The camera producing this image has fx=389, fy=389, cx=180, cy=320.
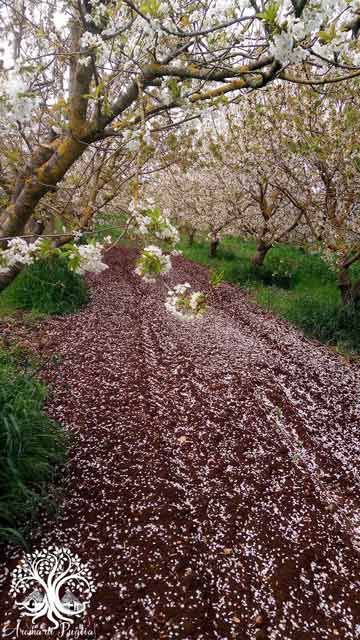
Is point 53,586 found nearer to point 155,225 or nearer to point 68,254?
point 68,254

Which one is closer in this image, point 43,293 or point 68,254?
point 68,254

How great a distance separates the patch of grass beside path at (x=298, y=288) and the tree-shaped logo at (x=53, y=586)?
225 inches

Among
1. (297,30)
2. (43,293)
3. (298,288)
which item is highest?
(297,30)

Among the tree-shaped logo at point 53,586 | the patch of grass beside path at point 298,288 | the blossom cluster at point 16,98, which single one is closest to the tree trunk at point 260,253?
the patch of grass beside path at point 298,288

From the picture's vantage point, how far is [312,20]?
6.31 ft

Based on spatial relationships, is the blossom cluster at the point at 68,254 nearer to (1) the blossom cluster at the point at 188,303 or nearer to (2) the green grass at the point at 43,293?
(1) the blossom cluster at the point at 188,303

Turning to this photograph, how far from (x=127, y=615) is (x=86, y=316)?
18.7 ft

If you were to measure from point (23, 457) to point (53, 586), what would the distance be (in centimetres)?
98

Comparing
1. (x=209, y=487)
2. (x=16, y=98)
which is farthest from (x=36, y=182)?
(x=209, y=487)

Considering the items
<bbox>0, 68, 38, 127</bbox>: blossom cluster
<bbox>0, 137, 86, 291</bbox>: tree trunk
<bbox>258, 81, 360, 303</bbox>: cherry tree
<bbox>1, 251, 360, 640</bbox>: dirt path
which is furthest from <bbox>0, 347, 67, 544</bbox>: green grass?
<bbox>258, 81, 360, 303</bbox>: cherry tree

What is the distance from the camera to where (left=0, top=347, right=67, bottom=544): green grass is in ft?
9.21

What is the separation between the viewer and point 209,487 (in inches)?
136

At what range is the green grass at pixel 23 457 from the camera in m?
2.81

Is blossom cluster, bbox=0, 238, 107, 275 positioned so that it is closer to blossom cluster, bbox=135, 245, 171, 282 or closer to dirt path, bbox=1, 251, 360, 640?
blossom cluster, bbox=135, 245, 171, 282
